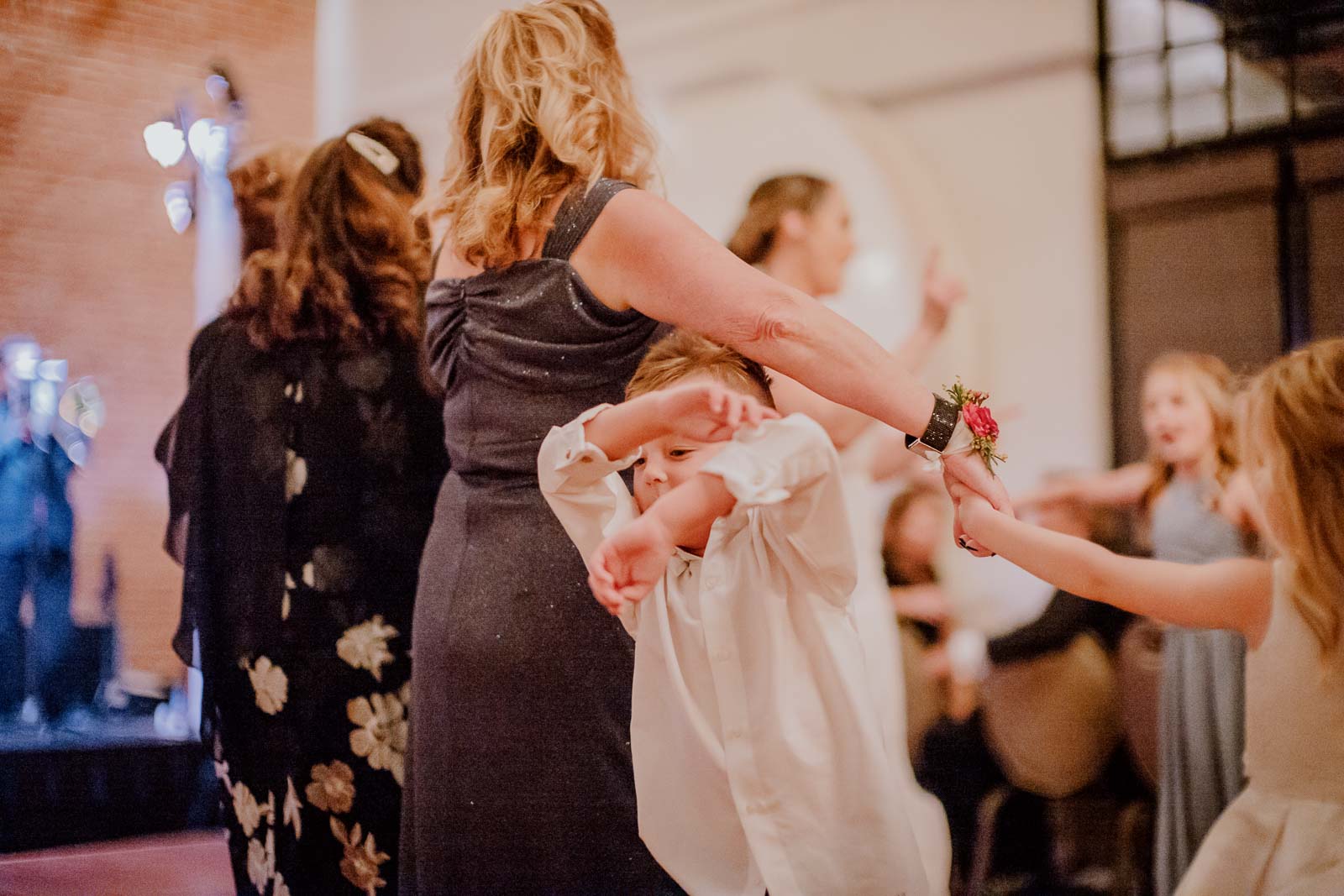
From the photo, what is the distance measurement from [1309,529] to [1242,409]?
0.28 m

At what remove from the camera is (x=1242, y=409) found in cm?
203

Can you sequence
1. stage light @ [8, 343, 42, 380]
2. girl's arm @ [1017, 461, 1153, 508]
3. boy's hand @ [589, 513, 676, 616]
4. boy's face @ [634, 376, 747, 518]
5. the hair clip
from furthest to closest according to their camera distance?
girl's arm @ [1017, 461, 1153, 508] → stage light @ [8, 343, 42, 380] → the hair clip → boy's face @ [634, 376, 747, 518] → boy's hand @ [589, 513, 676, 616]

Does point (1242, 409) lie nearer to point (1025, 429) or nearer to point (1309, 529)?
point (1309, 529)

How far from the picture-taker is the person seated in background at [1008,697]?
358 centimetres

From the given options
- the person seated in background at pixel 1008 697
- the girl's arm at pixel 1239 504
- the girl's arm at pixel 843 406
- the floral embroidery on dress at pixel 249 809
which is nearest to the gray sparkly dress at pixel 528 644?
the girl's arm at pixel 843 406

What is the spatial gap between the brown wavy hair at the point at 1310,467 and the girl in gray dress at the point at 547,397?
568 mm

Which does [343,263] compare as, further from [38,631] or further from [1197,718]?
[1197,718]

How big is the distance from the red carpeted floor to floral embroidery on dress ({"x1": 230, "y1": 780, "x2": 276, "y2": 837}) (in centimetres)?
26

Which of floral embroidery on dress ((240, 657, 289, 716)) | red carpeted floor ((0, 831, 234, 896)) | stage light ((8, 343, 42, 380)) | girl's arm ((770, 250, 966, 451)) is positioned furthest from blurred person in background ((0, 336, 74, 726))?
girl's arm ((770, 250, 966, 451))

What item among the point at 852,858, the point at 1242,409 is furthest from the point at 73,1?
the point at 1242,409

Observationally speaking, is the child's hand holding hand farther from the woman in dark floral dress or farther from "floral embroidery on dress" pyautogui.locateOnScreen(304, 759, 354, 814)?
"floral embroidery on dress" pyautogui.locateOnScreen(304, 759, 354, 814)

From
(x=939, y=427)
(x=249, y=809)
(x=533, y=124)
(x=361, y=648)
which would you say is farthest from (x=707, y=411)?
(x=249, y=809)

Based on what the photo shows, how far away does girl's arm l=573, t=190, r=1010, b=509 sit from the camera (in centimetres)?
147

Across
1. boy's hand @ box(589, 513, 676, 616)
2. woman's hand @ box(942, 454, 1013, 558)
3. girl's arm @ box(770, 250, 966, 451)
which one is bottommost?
boy's hand @ box(589, 513, 676, 616)
